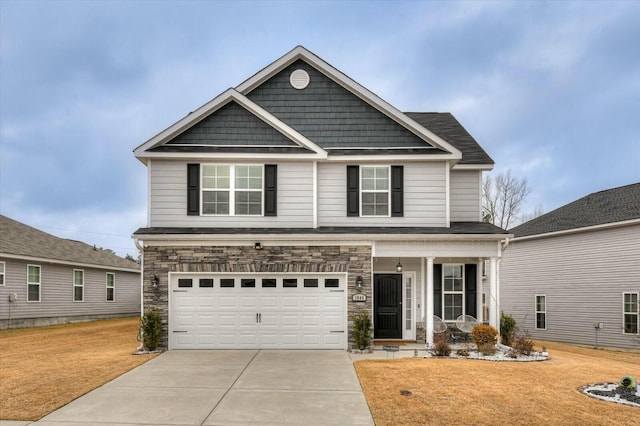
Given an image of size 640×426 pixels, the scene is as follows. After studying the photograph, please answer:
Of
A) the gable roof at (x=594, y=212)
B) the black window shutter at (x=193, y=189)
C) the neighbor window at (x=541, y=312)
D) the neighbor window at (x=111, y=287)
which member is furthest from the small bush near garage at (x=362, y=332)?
the neighbor window at (x=111, y=287)

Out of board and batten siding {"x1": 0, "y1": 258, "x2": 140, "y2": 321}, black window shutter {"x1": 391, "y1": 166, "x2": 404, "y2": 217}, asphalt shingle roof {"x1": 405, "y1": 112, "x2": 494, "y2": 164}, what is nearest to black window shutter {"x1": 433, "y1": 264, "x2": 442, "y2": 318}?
black window shutter {"x1": 391, "y1": 166, "x2": 404, "y2": 217}

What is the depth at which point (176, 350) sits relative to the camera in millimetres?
13422

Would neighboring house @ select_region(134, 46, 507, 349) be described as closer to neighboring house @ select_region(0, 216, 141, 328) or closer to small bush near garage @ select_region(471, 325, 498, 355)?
small bush near garage @ select_region(471, 325, 498, 355)

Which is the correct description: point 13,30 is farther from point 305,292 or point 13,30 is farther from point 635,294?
point 635,294

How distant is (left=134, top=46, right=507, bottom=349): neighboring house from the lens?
13.6 meters

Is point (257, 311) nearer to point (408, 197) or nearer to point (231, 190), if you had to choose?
point (231, 190)

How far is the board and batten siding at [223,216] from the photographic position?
14.2 m

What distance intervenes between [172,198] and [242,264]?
289 centimetres

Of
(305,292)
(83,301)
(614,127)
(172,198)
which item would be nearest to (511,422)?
(305,292)

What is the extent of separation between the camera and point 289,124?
607 inches

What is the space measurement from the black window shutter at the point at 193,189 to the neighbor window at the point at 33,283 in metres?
11.9

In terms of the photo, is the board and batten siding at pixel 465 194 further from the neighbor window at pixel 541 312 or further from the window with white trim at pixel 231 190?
the neighbor window at pixel 541 312

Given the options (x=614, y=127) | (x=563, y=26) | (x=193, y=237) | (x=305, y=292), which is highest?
(x=563, y=26)

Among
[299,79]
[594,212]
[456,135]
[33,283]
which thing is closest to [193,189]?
[299,79]
